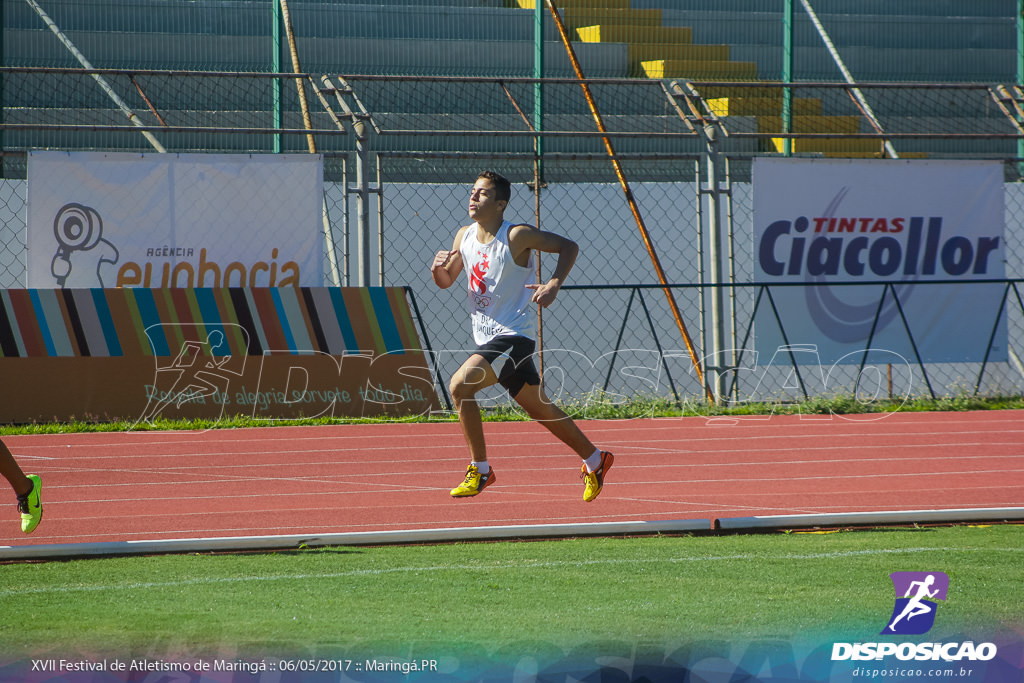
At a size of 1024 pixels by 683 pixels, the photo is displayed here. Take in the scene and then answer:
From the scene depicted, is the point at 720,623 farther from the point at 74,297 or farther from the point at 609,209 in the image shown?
the point at 609,209

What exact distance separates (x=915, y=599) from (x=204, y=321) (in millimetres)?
8309

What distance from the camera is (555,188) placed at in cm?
1344

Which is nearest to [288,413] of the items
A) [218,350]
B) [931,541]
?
[218,350]

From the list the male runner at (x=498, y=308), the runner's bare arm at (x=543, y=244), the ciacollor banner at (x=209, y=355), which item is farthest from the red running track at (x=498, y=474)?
the runner's bare arm at (x=543, y=244)

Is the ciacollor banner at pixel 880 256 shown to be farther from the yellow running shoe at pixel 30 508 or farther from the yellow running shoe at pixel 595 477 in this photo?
the yellow running shoe at pixel 30 508

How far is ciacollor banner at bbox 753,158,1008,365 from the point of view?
12.5 m

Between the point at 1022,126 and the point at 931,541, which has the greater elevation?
the point at 1022,126

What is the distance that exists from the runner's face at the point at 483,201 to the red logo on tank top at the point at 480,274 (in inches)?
9.6

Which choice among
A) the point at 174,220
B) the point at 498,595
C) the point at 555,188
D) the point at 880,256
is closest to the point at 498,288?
the point at 498,595

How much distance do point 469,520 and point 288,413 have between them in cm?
487

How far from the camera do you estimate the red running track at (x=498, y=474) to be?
7.16 m

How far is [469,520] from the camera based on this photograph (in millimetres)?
6980

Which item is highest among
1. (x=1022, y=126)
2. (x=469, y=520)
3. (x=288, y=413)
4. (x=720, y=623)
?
(x=1022, y=126)

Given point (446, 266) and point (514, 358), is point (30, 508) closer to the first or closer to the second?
point (446, 266)
